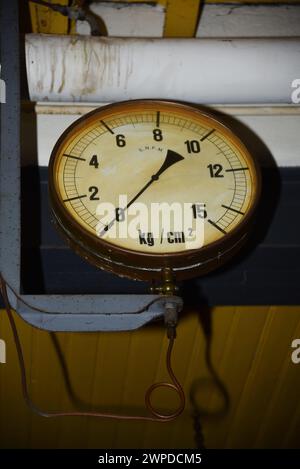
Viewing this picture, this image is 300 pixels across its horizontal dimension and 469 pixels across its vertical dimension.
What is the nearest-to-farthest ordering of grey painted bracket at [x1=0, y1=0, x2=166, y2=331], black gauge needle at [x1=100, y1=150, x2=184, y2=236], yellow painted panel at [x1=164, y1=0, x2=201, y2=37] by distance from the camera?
1. grey painted bracket at [x1=0, y1=0, x2=166, y2=331]
2. black gauge needle at [x1=100, y1=150, x2=184, y2=236]
3. yellow painted panel at [x1=164, y1=0, x2=201, y2=37]

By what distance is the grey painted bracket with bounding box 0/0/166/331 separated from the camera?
1.29 metres

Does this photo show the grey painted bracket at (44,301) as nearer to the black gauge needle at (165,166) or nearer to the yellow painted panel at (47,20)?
the black gauge needle at (165,166)

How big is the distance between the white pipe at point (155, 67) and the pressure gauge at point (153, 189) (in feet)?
0.84

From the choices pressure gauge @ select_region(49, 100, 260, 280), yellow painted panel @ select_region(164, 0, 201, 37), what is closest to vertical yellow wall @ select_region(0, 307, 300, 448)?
pressure gauge @ select_region(49, 100, 260, 280)

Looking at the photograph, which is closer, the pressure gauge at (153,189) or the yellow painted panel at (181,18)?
the pressure gauge at (153,189)

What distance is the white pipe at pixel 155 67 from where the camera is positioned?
1.80m

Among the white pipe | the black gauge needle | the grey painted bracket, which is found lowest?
the grey painted bracket

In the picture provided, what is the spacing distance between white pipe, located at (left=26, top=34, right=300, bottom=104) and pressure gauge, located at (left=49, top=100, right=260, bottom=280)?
0.26 meters

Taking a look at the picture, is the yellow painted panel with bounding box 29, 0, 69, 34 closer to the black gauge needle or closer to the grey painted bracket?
the grey painted bracket

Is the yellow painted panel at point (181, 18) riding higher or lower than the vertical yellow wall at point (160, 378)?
higher

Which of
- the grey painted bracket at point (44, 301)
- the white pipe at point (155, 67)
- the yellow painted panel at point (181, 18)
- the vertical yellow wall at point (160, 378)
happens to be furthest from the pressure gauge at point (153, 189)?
the vertical yellow wall at point (160, 378)

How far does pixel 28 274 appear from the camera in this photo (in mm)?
1805

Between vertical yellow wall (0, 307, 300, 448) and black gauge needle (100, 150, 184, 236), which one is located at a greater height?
black gauge needle (100, 150, 184, 236)

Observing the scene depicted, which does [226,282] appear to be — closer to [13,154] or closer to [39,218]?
[39,218]
